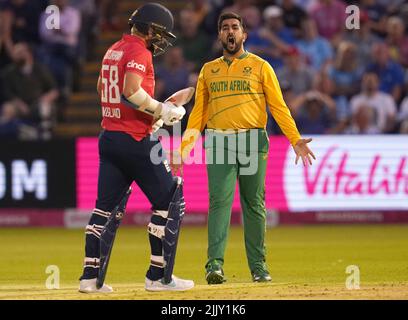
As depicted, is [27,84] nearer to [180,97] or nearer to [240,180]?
[240,180]

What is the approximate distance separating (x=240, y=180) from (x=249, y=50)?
10.3m

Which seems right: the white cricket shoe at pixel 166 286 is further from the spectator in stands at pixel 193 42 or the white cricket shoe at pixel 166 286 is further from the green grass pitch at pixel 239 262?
the spectator in stands at pixel 193 42

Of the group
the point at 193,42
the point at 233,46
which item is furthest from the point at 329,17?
the point at 233,46

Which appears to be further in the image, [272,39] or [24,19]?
[24,19]

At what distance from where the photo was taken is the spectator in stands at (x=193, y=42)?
2180 cm

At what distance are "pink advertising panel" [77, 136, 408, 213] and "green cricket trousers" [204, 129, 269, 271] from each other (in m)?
7.43

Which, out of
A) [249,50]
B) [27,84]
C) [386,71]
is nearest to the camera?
[386,71]

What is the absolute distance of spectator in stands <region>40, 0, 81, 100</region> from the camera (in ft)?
73.7

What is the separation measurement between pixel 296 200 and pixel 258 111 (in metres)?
8.01

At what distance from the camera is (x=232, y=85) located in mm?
11344

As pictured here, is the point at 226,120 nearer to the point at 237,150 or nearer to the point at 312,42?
the point at 237,150

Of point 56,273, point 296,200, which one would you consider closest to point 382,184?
point 296,200

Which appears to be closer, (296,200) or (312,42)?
(296,200)

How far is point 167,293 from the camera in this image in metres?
10.4
